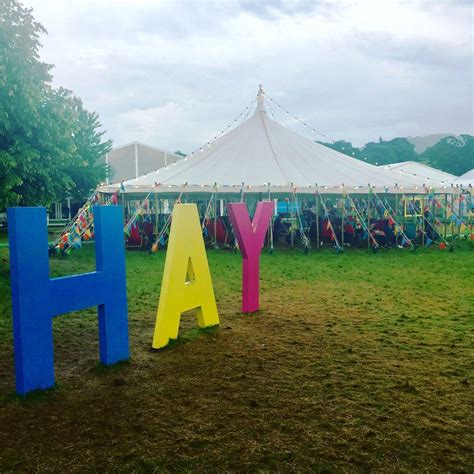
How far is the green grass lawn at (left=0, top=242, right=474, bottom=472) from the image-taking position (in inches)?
123

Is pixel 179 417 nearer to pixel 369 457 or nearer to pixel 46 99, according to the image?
pixel 369 457

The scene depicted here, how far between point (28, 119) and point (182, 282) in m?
5.19

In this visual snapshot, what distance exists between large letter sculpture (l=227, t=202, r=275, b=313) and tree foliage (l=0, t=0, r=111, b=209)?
4334 millimetres

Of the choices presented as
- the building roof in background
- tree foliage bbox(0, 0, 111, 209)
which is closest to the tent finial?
tree foliage bbox(0, 0, 111, 209)

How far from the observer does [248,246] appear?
7.03m

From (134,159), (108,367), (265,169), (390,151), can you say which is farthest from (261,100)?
(390,151)

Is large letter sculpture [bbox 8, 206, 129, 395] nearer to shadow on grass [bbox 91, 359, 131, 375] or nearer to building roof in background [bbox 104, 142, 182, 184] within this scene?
shadow on grass [bbox 91, 359, 131, 375]

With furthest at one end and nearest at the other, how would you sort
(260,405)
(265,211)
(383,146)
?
(383,146), (265,211), (260,405)

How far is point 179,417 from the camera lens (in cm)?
367

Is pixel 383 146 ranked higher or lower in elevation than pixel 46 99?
higher

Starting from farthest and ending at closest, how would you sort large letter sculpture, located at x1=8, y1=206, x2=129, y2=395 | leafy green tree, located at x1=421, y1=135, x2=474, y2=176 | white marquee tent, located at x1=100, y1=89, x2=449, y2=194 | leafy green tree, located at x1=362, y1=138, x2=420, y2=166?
leafy green tree, located at x1=362, y1=138, x2=420, y2=166, leafy green tree, located at x1=421, y1=135, x2=474, y2=176, white marquee tent, located at x1=100, y1=89, x2=449, y2=194, large letter sculpture, located at x1=8, y1=206, x2=129, y2=395

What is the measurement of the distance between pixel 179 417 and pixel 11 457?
3.63 ft

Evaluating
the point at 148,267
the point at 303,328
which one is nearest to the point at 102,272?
the point at 303,328

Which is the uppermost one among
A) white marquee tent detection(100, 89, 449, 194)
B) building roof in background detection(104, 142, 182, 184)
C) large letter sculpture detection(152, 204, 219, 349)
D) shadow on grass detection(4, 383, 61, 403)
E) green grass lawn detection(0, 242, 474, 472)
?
building roof in background detection(104, 142, 182, 184)
